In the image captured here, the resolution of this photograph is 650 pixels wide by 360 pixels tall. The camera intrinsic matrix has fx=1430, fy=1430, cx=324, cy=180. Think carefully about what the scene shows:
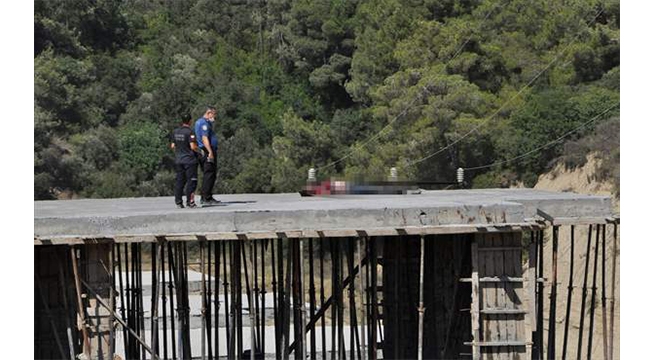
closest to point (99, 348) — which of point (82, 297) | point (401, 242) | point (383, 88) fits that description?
point (82, 297)

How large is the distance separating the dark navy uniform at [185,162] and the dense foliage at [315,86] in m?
21.0

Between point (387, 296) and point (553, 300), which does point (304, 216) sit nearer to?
point (553, 300)

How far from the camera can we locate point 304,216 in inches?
682

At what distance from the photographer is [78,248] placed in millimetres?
17312

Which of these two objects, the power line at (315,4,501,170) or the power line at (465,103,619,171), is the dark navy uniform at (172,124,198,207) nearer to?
the power line at (315,4,501,170)

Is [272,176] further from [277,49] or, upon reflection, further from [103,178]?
[277,49]

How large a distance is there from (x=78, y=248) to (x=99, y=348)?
4.09ft

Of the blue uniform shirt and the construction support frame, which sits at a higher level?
the blue uniform shirt

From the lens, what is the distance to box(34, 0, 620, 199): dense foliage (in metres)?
44.3

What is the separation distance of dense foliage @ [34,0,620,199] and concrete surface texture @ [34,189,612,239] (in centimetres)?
2137

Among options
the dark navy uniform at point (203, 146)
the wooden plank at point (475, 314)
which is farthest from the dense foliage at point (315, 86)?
the wooden plank at point (475, 314)

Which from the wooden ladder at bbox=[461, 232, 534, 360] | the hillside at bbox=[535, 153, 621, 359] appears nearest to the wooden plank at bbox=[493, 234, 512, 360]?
the wooden ladder at bbox=[461, 232, 534, 360]

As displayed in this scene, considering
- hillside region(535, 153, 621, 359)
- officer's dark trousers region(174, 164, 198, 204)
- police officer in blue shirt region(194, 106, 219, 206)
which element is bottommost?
hillside region(535, 153, 621, 359)

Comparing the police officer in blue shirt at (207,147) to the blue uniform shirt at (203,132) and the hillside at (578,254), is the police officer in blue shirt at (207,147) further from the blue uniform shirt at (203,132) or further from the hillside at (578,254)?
the hillside at (578,254)
